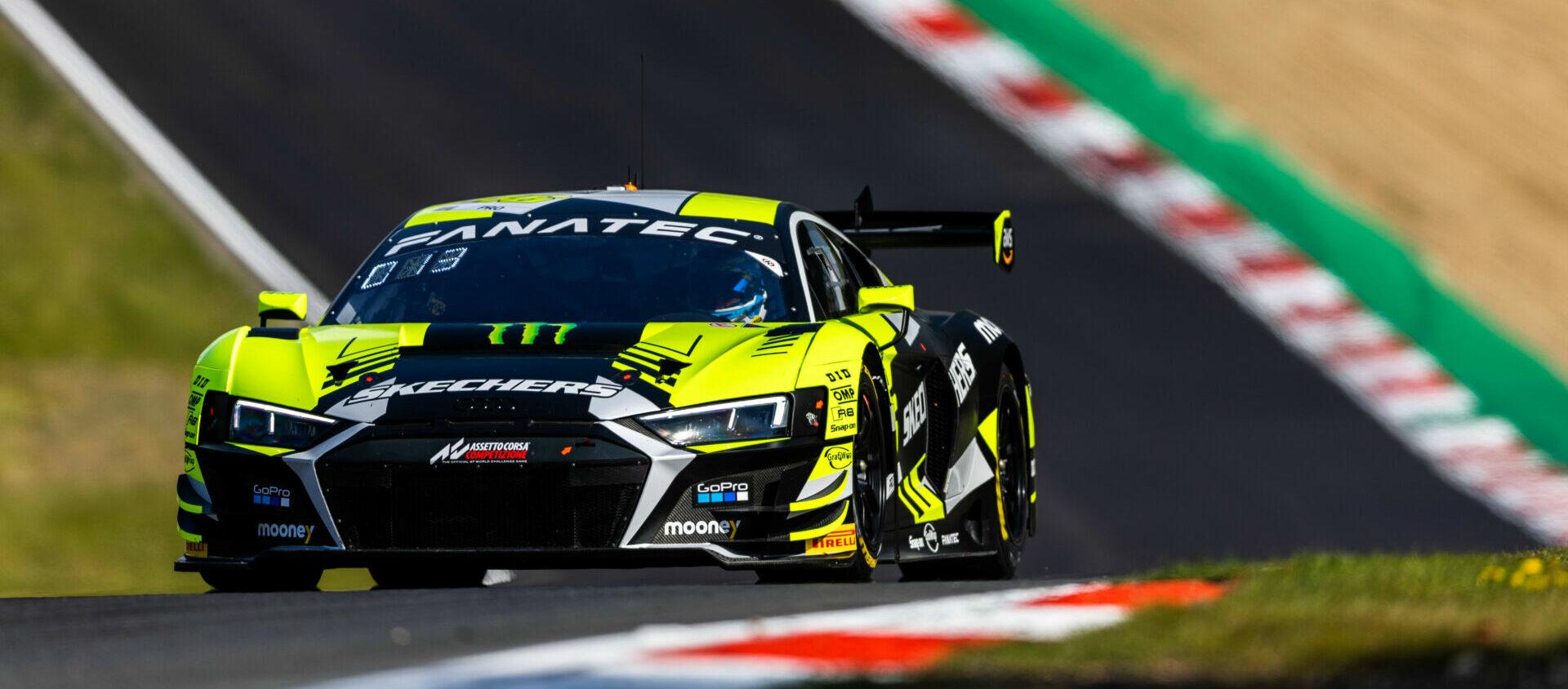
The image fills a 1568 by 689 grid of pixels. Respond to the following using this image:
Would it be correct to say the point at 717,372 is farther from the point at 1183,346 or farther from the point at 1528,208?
the point at 1528,208

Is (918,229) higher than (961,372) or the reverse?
higher

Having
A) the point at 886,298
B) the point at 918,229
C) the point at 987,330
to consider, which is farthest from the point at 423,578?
the point at 918,229

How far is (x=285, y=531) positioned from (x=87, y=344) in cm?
490

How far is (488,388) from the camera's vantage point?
264 inches

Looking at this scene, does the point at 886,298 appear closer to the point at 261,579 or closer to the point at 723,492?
the point at 723,492

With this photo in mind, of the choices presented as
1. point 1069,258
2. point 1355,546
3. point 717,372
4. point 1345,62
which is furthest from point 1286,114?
point 717,372

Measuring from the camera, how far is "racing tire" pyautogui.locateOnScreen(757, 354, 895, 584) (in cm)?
686

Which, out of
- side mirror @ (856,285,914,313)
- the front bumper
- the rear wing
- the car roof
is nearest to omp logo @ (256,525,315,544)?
the front bumper

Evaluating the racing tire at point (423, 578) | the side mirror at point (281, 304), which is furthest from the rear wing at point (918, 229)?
the side mirror at point (281, 304)

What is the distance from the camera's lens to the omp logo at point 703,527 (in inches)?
262

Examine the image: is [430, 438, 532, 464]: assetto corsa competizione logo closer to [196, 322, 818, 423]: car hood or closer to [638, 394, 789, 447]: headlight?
[196, 322, 818, 423]: car hood

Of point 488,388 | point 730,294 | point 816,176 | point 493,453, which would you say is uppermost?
point 816,176

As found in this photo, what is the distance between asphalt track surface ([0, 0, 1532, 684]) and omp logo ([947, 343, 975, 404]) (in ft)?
3.52

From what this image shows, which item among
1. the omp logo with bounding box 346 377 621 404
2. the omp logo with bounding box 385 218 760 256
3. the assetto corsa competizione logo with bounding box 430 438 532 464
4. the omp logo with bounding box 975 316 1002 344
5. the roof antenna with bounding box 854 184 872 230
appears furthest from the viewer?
the roof antenna with bounding box 854 184 872 230
